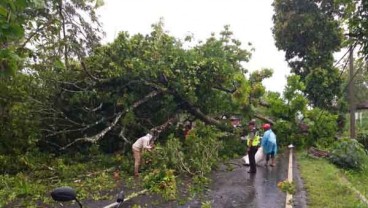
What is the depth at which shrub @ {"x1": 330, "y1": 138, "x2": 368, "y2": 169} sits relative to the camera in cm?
1612

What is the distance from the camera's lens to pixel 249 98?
18438mm

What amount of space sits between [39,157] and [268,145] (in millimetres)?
7840

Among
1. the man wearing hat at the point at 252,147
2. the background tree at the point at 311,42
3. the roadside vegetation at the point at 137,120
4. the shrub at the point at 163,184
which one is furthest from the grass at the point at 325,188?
the background tree at the point at 311,42

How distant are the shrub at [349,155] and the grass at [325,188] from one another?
1.97 feet

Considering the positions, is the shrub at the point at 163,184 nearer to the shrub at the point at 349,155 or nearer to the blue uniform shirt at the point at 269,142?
the blue uniform shirt at the point at 269,142

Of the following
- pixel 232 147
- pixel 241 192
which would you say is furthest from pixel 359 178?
pixel 241 192

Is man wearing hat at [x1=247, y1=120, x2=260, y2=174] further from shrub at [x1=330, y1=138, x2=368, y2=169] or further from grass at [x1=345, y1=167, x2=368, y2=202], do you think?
shrub at [x1=330, y1=138, x2=368, y2=169]

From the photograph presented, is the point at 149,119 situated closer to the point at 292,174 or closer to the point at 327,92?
the point at 292,174

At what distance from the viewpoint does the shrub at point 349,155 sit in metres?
16.1

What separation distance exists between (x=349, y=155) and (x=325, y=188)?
5.78 m

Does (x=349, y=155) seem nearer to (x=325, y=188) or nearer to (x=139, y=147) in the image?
(x=325, y=188)

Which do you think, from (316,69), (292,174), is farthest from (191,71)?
(316,69)

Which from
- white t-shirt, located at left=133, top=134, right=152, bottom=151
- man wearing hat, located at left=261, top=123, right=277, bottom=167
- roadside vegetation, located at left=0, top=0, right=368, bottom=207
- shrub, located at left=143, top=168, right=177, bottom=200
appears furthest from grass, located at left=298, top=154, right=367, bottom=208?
white t-shirt, located at left=133, top=134, right=152, bottom=151

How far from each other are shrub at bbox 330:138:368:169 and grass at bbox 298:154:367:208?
0.60m
